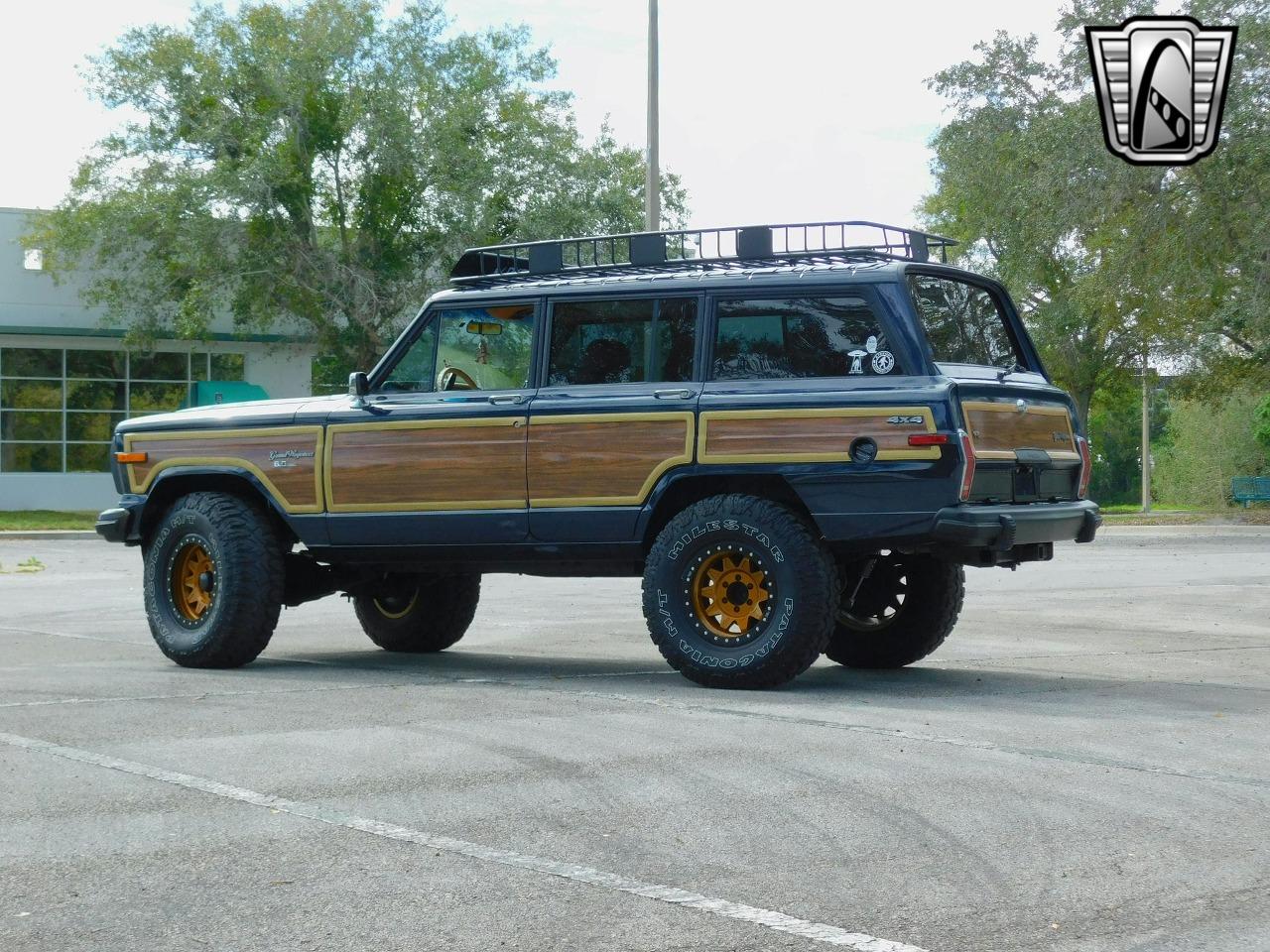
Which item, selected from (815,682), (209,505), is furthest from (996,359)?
(209,505)

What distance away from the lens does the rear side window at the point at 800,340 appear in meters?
9.18

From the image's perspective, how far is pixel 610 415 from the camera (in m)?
9.55

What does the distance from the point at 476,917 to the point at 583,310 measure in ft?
18.6

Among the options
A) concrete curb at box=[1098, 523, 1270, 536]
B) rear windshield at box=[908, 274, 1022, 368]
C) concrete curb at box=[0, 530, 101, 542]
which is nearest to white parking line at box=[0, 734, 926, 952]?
rear windshield at box=[908, 274, 1022, 368]

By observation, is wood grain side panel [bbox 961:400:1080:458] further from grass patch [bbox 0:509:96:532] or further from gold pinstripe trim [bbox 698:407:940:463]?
grass patch [bbox 0:509:96:532]

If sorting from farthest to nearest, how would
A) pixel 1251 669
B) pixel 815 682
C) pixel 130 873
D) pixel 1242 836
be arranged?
pixel 1251 669
pixel 815 682
pixel 1242 836
pixel 130 873

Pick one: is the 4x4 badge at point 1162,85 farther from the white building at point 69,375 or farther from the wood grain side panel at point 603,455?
the white building at point 69,375

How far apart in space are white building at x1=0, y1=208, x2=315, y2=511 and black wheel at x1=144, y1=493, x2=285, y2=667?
3168cm

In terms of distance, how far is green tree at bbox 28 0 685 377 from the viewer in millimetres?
38312

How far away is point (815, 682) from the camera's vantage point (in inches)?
386

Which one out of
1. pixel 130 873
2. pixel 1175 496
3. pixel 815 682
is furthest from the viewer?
pixel 1175 496

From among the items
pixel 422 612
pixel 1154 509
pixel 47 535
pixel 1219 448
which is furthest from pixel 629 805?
pixel 1219 448

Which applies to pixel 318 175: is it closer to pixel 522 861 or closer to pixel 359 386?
pixel 359 386

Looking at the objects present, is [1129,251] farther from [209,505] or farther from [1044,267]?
[209,505]
